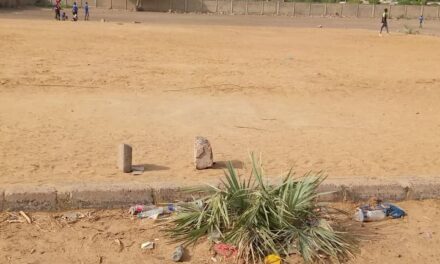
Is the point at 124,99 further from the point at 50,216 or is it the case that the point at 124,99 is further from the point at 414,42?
the point at 414,42

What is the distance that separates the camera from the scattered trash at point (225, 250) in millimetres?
4268

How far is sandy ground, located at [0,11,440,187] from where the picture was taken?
6516 millimetres

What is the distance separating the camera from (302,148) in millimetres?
7367

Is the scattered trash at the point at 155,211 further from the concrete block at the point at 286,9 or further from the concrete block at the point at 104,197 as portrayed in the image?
the concrete block at the point at 286,9

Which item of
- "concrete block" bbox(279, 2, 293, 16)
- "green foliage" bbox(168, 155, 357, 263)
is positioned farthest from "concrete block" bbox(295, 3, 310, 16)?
"green foliage" bbox(168, 155, 357, 263)

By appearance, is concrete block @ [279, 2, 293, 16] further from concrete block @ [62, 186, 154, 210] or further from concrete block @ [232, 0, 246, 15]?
concrete block @ [62, 186, 154, 210]

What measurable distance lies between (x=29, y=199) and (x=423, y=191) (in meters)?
3.87

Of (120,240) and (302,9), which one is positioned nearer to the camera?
(120,240)

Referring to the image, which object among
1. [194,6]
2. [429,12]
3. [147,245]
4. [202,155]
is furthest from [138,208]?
[429,12]

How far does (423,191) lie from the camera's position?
5.62 m

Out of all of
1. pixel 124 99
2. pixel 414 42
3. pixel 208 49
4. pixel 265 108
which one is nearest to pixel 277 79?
pixel 265 108

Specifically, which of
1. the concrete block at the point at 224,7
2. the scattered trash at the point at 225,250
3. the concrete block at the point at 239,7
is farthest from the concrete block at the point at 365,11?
the scattered trash at the point at 225,250

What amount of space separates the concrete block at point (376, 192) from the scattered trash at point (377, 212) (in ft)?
0.44

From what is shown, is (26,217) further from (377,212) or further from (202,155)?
(377,212)
